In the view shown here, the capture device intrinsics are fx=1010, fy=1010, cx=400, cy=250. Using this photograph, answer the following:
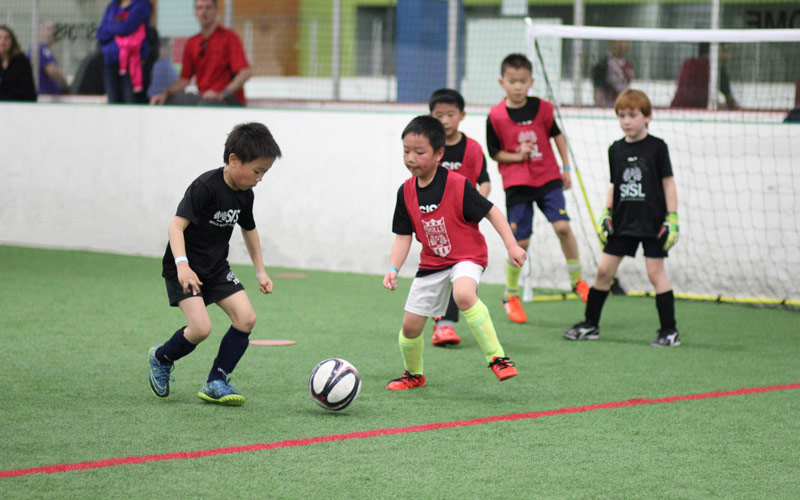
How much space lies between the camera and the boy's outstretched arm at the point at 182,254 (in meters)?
4.09

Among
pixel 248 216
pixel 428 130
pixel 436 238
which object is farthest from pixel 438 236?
pixel 248 216

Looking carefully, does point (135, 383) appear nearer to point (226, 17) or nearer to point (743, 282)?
point (743, 282)

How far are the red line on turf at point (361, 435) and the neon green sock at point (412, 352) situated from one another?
0.70 metres

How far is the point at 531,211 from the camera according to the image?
701 centimetres

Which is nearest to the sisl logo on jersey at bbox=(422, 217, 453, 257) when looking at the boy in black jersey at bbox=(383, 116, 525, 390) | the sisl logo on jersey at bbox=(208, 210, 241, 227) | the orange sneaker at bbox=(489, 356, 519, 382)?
the boy in black jersey at bbox=(383, 116, 525, 390)

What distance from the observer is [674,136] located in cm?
824

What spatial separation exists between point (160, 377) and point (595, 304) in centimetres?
302

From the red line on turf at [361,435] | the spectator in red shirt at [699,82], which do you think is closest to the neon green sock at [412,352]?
the red line on turf at [361,435]

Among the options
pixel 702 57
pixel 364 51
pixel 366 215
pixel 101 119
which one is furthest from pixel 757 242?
pixel 101 119

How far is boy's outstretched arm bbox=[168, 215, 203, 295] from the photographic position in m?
4.09

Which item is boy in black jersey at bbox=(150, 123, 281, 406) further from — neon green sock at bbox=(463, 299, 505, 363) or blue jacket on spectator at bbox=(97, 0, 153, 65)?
blue jacket on spectator at bbox=(97, 0, 153, 65)

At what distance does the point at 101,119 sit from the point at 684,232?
5.95m

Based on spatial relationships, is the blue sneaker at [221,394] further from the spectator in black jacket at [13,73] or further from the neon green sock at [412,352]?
the spectator in black jacket at [13,73]

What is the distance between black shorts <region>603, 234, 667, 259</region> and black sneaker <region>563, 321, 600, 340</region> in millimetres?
497
